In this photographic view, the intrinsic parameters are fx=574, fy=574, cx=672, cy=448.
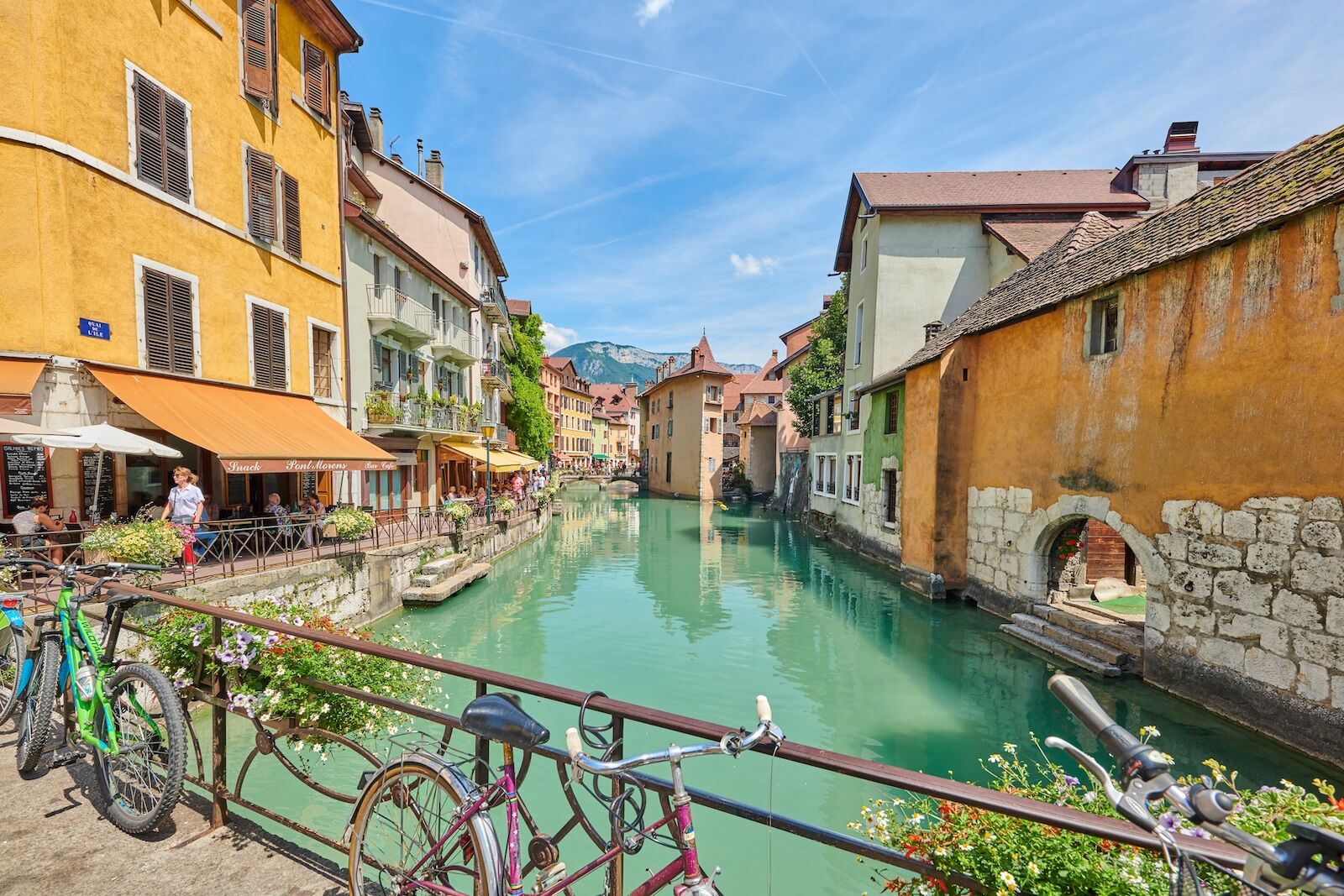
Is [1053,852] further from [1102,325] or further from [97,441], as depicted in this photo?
[97,441]

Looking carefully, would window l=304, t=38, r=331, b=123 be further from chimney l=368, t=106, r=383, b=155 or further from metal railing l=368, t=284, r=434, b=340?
chimney l=368, t=106, r=383, b=155

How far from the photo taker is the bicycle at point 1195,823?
91 cm

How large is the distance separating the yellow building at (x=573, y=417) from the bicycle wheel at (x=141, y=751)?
58174 mm

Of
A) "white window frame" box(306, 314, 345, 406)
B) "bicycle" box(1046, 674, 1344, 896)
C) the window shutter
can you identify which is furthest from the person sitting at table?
"bicycle" box(1046, 674, 1344, 896)

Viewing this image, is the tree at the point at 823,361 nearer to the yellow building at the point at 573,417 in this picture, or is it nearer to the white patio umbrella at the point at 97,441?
the white patio umbrella at the point at 97,441

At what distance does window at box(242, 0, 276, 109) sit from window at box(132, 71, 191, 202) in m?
2.13

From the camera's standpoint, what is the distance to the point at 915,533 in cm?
1602

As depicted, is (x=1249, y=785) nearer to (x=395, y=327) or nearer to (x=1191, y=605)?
(x=1191, y=605)

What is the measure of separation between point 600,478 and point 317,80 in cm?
5068

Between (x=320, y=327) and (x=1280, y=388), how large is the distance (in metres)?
18.7

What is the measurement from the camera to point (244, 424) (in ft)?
36.1

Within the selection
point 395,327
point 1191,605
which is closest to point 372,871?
point 1191,605

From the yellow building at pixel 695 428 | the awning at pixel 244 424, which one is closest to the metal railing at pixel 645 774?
the awning at pixel 244 424

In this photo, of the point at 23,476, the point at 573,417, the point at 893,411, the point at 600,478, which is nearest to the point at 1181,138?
the point at 893,411
